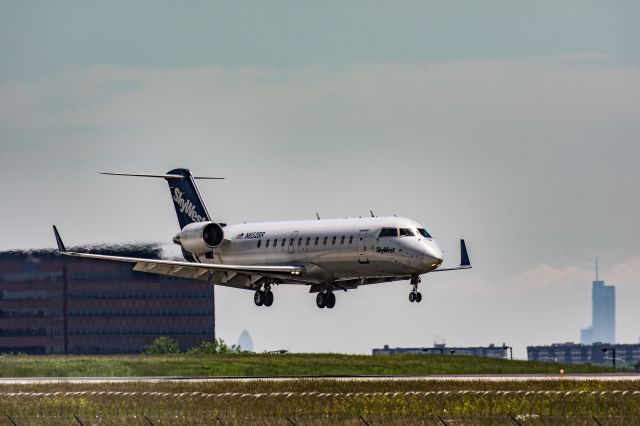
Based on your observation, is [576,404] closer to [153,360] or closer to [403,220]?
[403,220]

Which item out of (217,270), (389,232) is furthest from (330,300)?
(389,232)

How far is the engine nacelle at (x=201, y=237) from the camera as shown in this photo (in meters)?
88.9

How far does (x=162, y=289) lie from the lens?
16875 cm

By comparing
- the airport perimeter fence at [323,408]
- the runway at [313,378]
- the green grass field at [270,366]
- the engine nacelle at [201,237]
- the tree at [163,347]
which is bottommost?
the airport perimeter fence at [323,408]

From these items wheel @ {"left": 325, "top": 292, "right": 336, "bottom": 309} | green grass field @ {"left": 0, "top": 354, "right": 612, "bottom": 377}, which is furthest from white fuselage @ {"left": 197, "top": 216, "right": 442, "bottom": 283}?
green grass field @ {"left": 0, "top": 354, "right": 612, "bottom": 377}

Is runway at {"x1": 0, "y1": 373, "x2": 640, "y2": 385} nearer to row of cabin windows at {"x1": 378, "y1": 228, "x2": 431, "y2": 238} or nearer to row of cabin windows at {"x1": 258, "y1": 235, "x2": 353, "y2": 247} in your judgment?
row of cabin windows at {"x1": 378, "y1": 228, "x2": 431, "y2": 238}

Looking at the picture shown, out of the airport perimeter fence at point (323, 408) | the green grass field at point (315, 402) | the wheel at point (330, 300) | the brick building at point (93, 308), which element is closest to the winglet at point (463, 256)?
the wheel at point (330, 300)

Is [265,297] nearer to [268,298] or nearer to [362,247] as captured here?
[268,298]

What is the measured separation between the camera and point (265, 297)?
85.5 m

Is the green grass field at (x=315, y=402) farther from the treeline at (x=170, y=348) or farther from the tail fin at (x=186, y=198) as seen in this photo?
the treeline at (x=170, y=348)

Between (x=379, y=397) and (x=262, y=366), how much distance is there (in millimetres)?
28200

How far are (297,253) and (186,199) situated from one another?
47.8 ft

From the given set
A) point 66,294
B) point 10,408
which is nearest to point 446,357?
point 10,408

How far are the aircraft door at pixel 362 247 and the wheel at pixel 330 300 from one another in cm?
563
